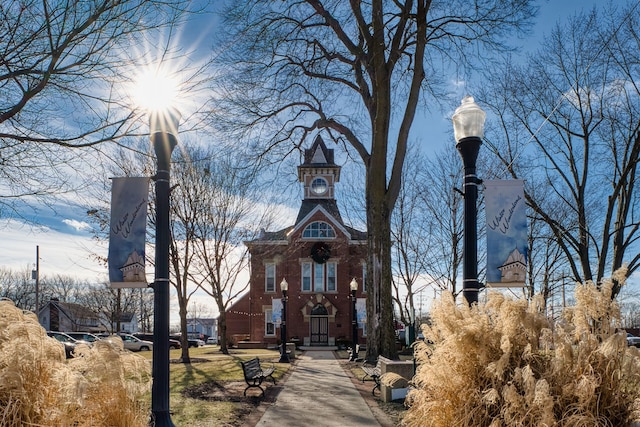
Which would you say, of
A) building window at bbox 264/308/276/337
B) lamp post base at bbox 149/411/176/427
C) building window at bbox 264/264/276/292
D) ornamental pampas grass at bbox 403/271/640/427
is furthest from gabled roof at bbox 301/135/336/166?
ornamental pampas grass at bbox 403/271/640/427

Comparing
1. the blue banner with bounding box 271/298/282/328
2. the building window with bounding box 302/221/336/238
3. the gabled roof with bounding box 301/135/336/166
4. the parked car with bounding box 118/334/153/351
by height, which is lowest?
the parked car with bounding box 118/334/153/351

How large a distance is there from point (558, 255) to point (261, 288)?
2298 cm

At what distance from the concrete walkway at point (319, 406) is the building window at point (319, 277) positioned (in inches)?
947

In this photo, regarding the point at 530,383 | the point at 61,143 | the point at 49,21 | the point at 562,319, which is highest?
the point at 49,21

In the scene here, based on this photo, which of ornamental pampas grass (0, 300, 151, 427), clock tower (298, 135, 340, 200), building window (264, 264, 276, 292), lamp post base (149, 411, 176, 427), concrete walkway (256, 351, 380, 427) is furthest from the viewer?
clock tower (298, 135, 340, 200)

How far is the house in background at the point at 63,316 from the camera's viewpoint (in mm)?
71812

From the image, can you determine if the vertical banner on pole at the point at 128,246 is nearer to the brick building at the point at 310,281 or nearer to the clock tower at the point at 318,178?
the brick building at the point at 310,281

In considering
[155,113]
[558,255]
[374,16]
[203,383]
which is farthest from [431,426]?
[558,255]

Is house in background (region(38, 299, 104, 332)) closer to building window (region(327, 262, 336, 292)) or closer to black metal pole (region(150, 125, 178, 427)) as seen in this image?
building window (region(327, 262, 336, 292))

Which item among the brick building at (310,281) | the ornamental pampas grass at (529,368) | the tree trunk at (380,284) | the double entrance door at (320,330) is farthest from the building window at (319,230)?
the ornamental pampas grass at (529,368)

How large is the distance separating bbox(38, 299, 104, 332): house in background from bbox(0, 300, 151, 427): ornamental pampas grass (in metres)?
71.2

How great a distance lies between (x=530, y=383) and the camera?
11.9ft

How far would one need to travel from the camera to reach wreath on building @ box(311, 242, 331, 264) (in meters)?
40.0

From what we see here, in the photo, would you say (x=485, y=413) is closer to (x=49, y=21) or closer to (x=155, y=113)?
(x=155, y=113)
